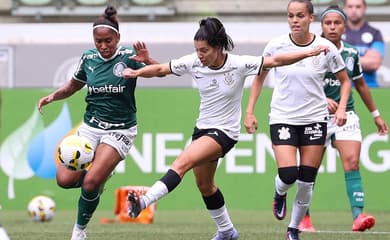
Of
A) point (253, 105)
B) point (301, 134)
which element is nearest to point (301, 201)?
point (301, 134)

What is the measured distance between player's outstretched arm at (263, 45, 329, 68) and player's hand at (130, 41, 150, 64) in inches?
40.6

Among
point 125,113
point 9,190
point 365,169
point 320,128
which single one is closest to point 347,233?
point 320,128

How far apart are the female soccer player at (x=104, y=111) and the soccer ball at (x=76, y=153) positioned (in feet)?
0.30

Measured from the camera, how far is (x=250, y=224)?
522 inches

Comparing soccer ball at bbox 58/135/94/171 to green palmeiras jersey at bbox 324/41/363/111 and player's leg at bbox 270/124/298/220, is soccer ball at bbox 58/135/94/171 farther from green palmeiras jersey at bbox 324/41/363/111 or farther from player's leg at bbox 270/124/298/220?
green palmeiras jersey at bbox 324/41/363/111

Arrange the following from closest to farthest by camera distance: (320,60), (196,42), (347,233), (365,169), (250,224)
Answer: (196,42), (320,60), (347,233), (250,224), (365,169)

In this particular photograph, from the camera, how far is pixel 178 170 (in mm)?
9547

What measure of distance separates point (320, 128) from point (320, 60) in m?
0.60

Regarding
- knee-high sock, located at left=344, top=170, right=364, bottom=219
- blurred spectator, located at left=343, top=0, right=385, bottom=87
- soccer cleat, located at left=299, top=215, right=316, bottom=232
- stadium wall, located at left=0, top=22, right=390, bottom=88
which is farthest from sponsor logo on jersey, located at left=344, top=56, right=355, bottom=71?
stadium wall, located at left=0, top=22, right=390, bottom=88

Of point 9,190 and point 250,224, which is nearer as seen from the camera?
point 250,224

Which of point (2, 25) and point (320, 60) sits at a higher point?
point (2, 25)

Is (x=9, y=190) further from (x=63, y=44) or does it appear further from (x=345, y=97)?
(x=345, y=97)

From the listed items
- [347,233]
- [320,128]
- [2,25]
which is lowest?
[347,233]

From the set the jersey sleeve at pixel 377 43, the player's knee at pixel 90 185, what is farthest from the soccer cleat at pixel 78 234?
the jersey sleeve at pixel 377 43
